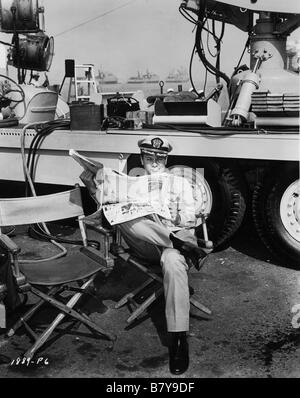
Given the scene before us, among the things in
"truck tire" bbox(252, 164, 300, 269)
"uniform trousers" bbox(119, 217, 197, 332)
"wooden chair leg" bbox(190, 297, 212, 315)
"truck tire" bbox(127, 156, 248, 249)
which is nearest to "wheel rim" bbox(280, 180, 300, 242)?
"truck tire" bbox(252, 164, 300, 269)

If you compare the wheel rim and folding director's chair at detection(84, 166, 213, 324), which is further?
the wheel rim

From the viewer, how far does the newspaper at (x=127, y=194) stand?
3701mm

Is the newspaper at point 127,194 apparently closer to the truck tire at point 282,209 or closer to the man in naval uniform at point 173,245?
the man in naval uniform at point 173,245

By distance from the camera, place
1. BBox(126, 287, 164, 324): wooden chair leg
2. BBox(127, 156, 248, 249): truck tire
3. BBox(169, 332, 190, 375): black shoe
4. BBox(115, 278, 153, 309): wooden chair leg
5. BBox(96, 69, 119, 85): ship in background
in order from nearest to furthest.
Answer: BBox(169, 332, 190, 375): black shoe < BBox(126, 287, 164, 324): wooden chair leg < BBox(115, 278, 153, 309): wooden chair leg < BBox(127, 156, 248, 249): truck tire < BBox(96, 69, 119, 85): ship in background

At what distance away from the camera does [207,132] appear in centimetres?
476

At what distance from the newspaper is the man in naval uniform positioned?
5 centimetres

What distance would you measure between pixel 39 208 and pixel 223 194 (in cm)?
171

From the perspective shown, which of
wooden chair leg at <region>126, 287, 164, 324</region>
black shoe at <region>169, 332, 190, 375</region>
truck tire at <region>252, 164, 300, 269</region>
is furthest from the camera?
truck tire at <region>252, 164, 300, 269</region>

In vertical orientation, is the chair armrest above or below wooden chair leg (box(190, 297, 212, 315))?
above

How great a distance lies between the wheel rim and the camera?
4766mm

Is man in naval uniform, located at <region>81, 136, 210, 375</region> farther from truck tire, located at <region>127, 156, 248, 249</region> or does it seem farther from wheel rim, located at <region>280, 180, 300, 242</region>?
wheel rim, located at <region>280, 180, 300, 242</region>

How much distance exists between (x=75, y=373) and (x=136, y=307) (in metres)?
0.86

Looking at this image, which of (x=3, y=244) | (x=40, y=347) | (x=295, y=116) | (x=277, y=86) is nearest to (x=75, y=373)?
(x=40, y=347)

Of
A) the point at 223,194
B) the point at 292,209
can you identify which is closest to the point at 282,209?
the point at 292,209
